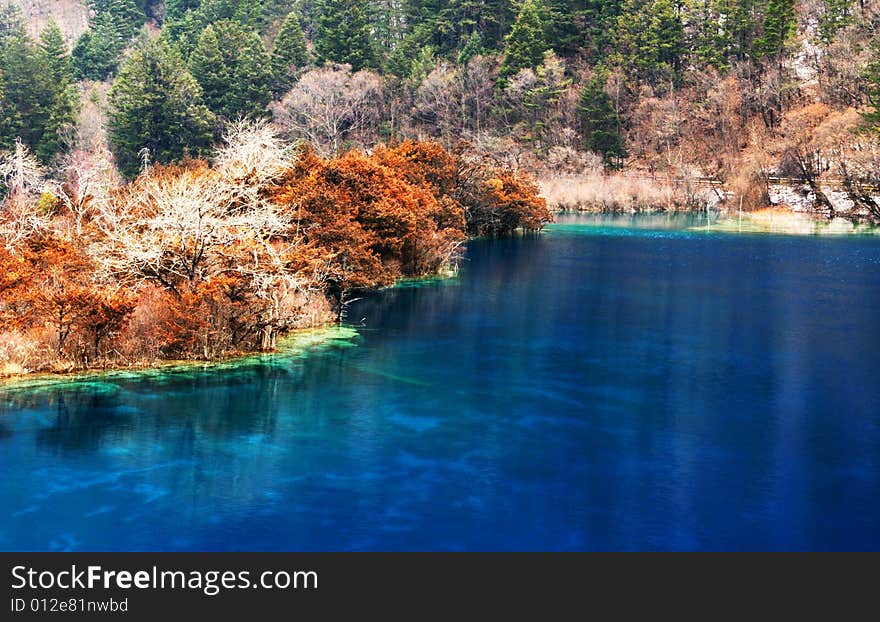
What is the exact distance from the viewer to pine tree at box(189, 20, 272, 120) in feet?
344

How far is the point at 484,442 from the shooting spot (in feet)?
76.8

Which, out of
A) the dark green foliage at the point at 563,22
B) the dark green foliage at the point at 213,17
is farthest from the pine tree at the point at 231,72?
Result: the dark green foliage at the point at 563,22

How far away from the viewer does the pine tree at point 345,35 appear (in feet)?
382

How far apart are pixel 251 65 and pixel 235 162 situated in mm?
65723

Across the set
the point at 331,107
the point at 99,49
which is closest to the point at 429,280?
the point at 331,107

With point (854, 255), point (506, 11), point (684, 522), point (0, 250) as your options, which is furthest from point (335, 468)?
point (506, 11)

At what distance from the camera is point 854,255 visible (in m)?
56.0

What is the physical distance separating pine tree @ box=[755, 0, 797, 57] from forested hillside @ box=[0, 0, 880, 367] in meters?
0.21

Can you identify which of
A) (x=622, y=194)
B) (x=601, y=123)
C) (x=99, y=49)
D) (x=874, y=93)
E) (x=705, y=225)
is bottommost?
(x=705, y=225)

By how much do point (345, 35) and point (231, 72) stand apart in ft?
54.2

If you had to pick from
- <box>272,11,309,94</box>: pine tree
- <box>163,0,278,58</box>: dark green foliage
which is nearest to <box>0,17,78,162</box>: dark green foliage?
<box>272,11,309,94</box>: pine tree

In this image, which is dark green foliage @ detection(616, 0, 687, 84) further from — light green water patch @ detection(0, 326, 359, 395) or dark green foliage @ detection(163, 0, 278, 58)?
light green water patch @ detection(0, 326, 359, 395)

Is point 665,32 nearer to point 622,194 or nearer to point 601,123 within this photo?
point 601,123

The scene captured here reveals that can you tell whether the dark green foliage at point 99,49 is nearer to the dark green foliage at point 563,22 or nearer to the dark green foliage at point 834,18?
the dark green foliage at point 563,22
